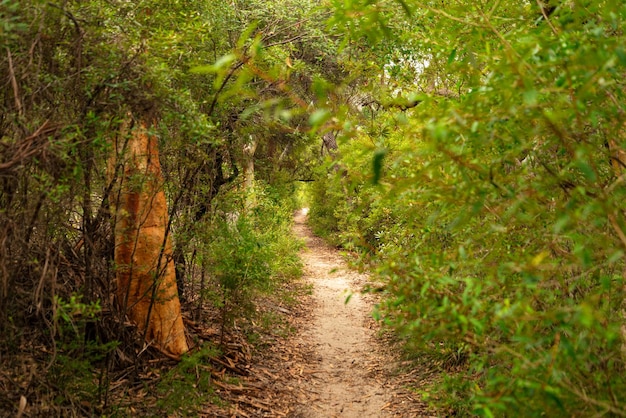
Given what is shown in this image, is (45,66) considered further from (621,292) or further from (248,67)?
(621,292)

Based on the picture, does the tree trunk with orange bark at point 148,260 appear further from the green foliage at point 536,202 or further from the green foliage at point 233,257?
the green foliage at point 536,202

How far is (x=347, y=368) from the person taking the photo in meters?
7.69

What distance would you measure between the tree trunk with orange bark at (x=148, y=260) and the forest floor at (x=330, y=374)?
1.20 metres

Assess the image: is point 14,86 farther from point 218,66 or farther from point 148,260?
point 148,260

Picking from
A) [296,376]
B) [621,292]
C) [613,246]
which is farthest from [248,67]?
[296,376]

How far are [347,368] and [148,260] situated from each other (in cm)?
368

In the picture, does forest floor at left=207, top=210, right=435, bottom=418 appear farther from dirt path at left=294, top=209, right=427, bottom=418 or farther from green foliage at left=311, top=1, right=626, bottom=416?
green foliage at left=311, top=1, right=626, bottom=416

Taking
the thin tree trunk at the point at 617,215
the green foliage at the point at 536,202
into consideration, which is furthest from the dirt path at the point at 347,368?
the thin tree trunk at the point at 617,215

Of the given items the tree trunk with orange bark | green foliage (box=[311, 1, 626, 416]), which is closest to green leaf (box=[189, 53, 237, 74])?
green foliage (box=[311, 1, 626, 416])

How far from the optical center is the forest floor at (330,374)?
605 cm

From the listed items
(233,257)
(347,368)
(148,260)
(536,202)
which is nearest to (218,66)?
(536,202)

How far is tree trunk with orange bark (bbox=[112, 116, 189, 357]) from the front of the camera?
5098 millimetres

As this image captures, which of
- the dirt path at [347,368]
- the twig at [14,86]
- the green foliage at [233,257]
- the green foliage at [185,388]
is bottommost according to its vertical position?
the dirt path at [347,368]

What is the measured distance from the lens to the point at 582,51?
1.94m
